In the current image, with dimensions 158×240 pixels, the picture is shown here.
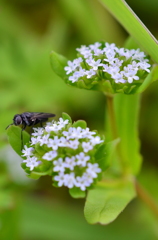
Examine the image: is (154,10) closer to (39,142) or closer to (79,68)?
(79,68)

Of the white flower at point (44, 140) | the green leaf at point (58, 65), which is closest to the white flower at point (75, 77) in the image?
the green leaf at point (58, 65)

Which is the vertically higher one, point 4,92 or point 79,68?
point 79,68

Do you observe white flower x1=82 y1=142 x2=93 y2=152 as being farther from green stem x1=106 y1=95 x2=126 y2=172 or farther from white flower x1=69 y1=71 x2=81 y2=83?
→ green stem x1=106 y1=95 x2=126 y2=172

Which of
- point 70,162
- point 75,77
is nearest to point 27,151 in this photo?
point 70,162

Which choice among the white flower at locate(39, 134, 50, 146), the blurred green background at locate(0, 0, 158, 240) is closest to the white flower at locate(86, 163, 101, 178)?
the white flower at locate(39, 134, 50, 146)

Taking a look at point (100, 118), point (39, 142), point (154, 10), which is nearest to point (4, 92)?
point (100, 118)

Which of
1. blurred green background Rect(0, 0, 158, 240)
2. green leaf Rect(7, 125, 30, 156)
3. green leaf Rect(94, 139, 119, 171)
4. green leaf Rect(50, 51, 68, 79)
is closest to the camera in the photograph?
green leaf Rect(94, 139, 119, 171)
